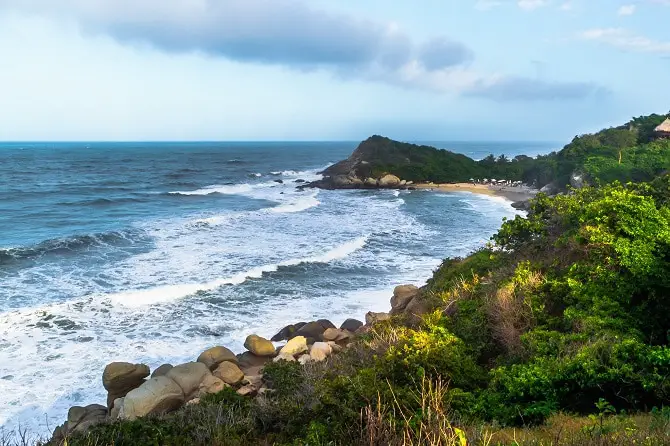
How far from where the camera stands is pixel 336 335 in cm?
1450

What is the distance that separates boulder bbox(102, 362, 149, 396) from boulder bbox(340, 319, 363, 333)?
612cm

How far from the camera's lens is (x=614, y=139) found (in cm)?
4612

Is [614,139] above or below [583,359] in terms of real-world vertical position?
above

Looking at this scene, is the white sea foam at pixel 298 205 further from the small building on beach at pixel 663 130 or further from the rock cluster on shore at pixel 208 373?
the small building on beach at pixel 663 130

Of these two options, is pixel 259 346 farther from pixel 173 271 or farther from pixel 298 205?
pixel 298 205

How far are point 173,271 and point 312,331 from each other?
8.70 metres

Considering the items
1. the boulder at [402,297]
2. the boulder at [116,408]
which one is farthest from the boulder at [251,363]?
the boulder at [402,297]

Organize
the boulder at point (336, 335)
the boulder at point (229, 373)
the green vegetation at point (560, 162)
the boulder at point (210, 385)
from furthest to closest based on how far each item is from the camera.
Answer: the green vegetation at point (560, 162) < the boulder at point (336, 335) < the boulder at point (229, 373) < the boulder at point (210, 385)

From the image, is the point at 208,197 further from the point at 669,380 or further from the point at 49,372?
the point at 669,380

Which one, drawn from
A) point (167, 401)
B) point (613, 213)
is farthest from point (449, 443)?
point (613, 213)

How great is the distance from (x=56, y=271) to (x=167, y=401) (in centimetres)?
1309

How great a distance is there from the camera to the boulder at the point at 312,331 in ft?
47.9

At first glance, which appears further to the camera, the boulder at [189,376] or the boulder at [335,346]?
the boulder at [335,346]

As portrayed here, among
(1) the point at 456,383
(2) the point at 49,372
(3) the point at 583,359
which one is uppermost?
(3) the point at 583,359
